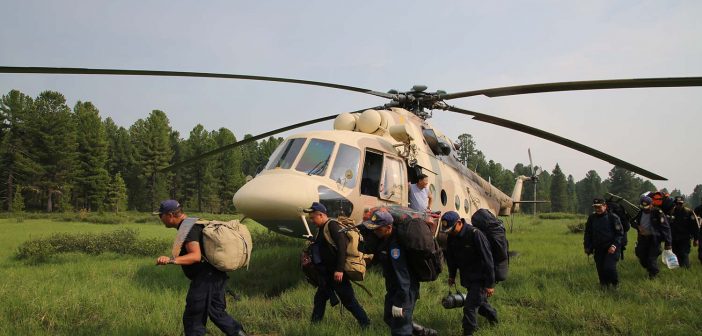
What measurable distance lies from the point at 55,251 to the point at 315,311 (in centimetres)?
895

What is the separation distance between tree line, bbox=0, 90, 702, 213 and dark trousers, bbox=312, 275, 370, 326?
122 feet

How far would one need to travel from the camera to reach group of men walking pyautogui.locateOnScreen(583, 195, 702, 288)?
717cm

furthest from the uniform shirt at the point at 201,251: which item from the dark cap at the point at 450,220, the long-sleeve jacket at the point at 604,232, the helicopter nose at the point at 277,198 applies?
the long-sleeve jacket at the point at 604,232

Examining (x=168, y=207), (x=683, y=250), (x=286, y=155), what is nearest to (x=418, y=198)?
(x=286, y=155)

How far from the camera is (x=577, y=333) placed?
506 centimetres

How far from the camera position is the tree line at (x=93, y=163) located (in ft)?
141

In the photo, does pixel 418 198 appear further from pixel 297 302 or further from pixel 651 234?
pixel 651 234

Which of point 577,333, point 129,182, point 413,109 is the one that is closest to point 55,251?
point 413,109

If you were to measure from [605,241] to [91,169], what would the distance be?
5101 centimetres

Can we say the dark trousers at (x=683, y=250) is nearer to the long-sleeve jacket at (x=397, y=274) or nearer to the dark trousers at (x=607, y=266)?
the dark trousers at (x=607, y=266)

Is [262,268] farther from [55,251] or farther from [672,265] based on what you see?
[672,265]

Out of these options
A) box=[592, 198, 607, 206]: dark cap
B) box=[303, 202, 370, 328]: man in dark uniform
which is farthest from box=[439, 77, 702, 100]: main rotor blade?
box=[303, 202, 370, 328]: man in dark uniform

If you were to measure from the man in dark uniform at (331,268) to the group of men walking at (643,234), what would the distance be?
4407 millimetres

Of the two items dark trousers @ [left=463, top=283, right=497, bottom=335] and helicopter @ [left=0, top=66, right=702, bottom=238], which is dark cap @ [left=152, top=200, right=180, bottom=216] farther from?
dark trousers @ [left=463, top=283, right=497, bottom=335]
